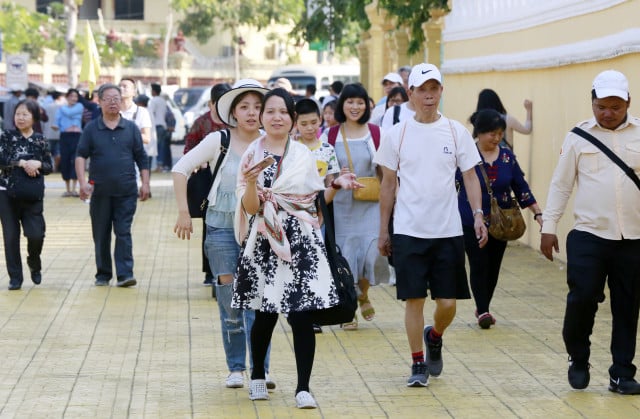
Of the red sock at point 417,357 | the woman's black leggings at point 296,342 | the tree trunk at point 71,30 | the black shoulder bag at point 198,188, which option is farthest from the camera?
the tree trunk at point 71,30

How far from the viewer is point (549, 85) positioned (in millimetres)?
16297

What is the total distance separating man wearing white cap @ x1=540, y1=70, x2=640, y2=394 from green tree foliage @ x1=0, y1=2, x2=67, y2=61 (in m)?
52.1

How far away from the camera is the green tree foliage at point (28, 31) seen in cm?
6031

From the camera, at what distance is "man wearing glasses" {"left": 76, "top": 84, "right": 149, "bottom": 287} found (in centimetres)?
1362

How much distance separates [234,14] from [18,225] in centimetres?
5713

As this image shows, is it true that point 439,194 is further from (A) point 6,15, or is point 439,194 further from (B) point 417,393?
(A) point 6,15

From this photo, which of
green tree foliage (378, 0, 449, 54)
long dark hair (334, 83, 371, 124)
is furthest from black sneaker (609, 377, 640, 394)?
green tree foliage (378, 0, 449, 54)

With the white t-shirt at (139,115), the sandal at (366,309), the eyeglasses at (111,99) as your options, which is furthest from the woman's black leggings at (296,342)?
the white t-shirt at (139,115)

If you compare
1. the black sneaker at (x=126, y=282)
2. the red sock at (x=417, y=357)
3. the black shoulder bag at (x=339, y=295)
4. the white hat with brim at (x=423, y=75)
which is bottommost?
the black sneaker at (x=126, y=282)

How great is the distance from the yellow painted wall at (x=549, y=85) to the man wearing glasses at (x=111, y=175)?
14.5ft

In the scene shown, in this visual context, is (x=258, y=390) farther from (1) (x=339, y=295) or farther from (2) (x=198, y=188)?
(2) (x=198, y=188)

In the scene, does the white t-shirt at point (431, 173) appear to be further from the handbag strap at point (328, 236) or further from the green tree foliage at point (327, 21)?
the green tree foliage at point (327, 21)

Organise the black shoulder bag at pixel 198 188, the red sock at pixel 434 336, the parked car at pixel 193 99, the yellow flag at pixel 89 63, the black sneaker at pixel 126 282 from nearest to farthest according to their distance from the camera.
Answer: the red sock at pixel 434 336, the black shoulder bag at pixel 198 188, the black sneaker at pixel 126 282, the yellow flag at pixel 89 63, the parked car at pixel 193 99

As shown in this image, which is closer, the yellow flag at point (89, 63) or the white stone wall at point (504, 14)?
the white stone wall at point (504, 14)
